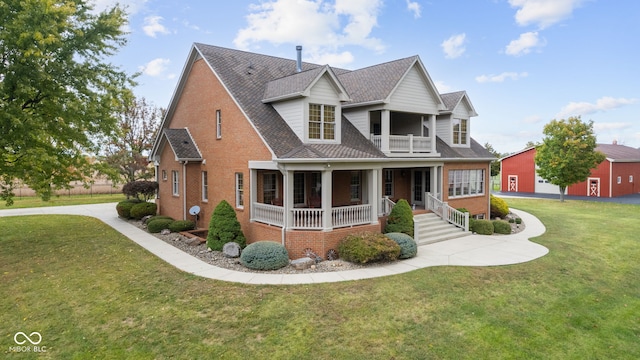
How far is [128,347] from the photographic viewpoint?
818cm

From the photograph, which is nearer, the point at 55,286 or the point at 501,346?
the point at 501,346

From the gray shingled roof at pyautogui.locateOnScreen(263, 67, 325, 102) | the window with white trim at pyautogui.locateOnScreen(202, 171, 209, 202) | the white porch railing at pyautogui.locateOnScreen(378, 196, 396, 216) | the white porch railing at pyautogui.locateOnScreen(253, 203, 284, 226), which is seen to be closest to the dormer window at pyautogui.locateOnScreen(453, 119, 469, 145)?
the white porch railing at pyautogui.locateOnScreen(378, 196, 396, 216)

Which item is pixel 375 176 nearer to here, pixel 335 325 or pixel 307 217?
pixel 307 217

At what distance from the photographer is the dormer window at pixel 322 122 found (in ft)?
55.5

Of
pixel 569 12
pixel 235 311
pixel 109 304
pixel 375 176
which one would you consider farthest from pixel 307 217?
pixel 569 12

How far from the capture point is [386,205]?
19094 mm

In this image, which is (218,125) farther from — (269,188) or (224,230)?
(224,230)

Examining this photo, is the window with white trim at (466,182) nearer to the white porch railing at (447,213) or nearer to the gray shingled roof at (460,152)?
the gray shingled roof at (460,152)

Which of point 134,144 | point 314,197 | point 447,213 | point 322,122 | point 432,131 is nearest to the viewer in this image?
point 322,122

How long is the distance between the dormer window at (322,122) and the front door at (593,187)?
40.2 metres

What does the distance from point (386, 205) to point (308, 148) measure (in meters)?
Result: 5.66

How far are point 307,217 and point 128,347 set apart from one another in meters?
8.89

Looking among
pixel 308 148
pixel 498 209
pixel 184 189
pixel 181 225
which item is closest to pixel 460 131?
pixel 498 209

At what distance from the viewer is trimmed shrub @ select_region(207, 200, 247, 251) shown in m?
16.2
